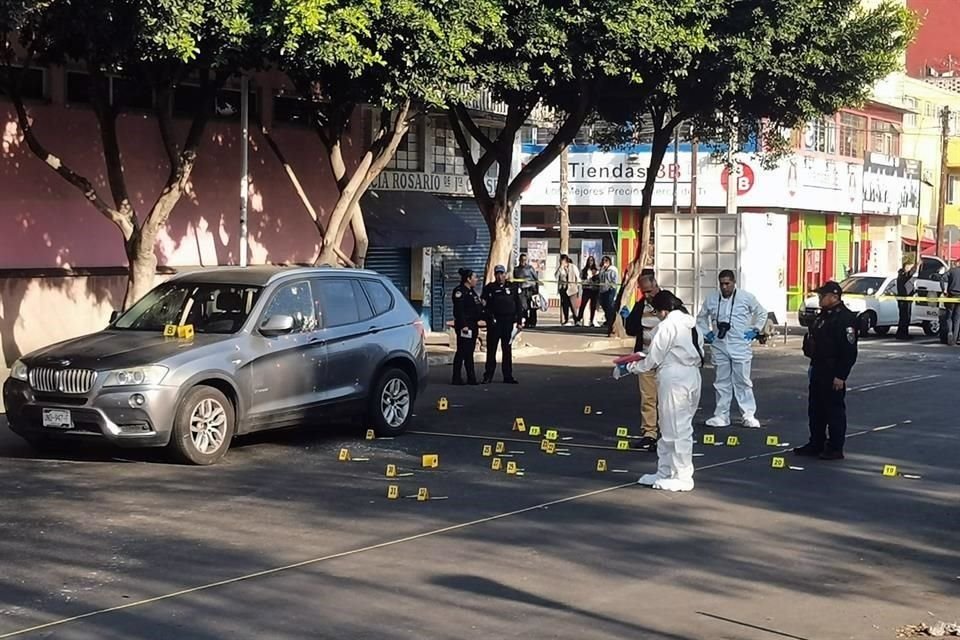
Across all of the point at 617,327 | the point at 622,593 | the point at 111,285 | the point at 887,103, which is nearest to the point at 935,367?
the point at 617,327

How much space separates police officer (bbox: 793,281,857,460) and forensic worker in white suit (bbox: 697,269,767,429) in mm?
2068

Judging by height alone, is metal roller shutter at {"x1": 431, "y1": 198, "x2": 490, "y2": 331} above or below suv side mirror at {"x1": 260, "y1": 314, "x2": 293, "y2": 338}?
above

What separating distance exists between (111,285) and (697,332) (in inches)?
520

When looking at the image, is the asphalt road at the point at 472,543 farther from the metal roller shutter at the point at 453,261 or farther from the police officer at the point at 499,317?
the metal roller shutter at the point at 453,261

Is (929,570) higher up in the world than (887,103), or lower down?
lower down

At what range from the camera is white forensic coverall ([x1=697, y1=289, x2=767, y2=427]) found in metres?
15.4

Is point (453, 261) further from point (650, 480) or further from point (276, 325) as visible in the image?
point (650, 480)

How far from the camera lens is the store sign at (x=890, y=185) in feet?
167

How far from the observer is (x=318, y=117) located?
79.2 ft

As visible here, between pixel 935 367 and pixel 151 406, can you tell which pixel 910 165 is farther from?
pixel 151 406

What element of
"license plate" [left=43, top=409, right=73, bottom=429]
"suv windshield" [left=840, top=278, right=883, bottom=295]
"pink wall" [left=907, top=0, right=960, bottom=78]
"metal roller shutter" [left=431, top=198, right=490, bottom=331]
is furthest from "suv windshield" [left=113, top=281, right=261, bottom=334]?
"pink wall" [left=907, top=0, right=960, bottom=78]

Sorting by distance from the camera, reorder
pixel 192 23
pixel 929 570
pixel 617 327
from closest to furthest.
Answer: pixel 929 570 → pixel 192 23 → pixel 617 327

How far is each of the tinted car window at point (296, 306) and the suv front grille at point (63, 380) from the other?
182 centimetres

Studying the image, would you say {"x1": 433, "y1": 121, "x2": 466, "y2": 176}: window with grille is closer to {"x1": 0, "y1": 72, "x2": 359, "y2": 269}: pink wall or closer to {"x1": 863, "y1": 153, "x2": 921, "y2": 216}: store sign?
{"x1": 0, "y1": 72, "x2": 359, "y2": 269}: pink wall
